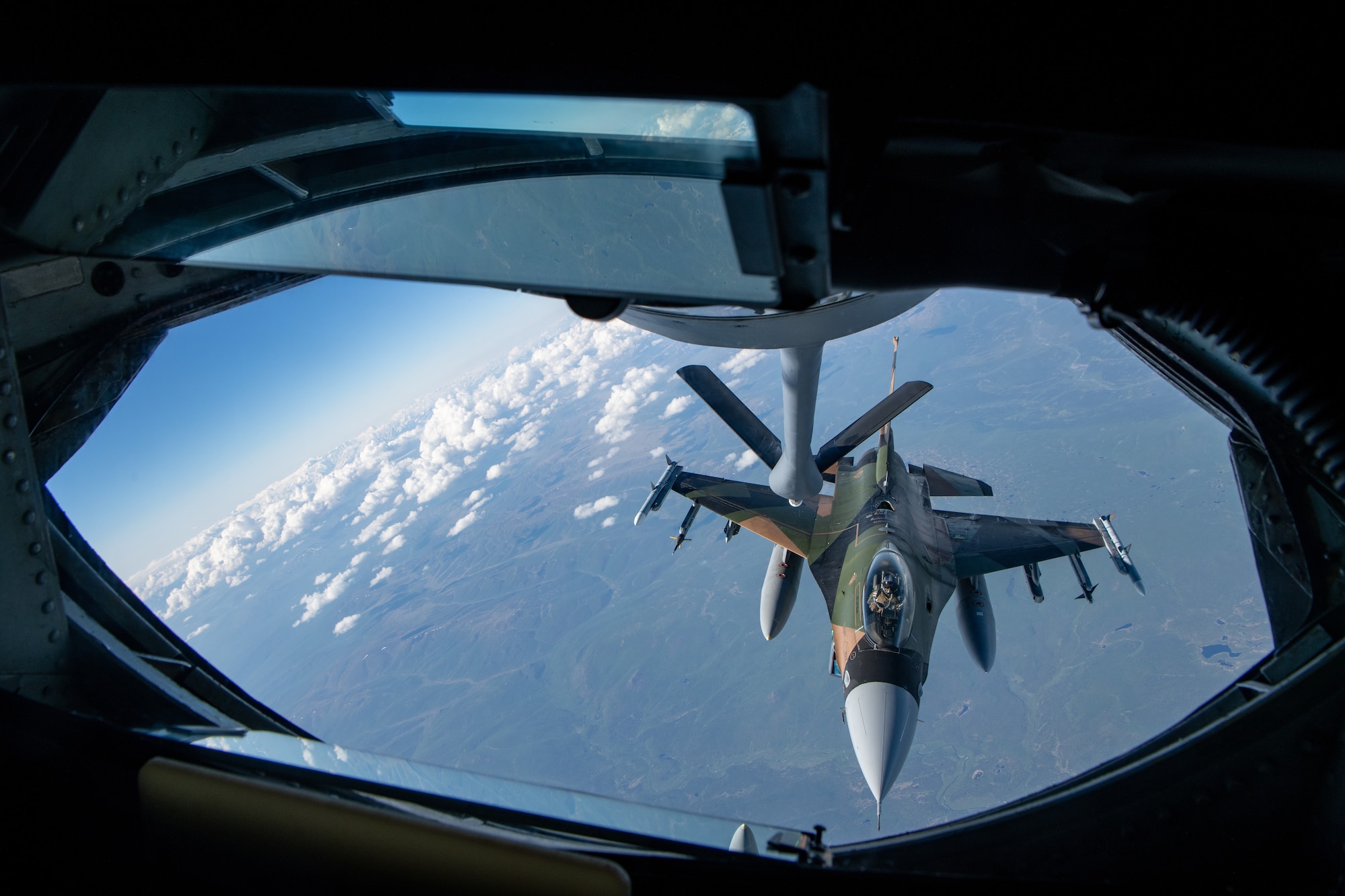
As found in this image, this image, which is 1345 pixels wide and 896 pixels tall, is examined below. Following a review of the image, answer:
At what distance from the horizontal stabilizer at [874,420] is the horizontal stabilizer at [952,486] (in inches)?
134

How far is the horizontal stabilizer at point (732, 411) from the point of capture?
10062mm

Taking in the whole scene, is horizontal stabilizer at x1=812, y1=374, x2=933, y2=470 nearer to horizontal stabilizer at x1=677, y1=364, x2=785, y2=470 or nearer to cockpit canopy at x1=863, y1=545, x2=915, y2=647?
horizontal stabilizer at x1=677, y1=364, x2=785, y2=470

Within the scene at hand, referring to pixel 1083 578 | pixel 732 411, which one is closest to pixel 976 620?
pixel 1083 578

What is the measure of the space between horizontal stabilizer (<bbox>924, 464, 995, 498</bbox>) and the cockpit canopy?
239 inches

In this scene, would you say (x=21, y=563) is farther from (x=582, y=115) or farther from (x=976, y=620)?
(x=976, y=620)

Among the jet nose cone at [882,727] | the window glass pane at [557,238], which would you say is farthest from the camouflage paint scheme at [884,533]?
the window glass pane at [557,238]

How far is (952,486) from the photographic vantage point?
14.2m

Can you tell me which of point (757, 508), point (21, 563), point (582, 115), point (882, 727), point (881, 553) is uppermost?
point (757, 508)

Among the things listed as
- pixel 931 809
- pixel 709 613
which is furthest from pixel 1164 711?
pixel 709 613

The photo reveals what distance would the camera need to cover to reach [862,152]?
0.81 m

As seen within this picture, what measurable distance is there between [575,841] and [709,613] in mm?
61848

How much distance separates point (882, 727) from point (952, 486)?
7.96 meters

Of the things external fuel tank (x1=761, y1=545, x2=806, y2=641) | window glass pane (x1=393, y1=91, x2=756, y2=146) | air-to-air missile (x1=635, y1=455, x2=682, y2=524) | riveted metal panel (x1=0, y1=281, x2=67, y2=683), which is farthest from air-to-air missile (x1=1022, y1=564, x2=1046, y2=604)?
riveted metal panel (x1=0, y1=281, x2=67, y2=683)

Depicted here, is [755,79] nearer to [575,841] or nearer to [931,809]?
[575,841]
